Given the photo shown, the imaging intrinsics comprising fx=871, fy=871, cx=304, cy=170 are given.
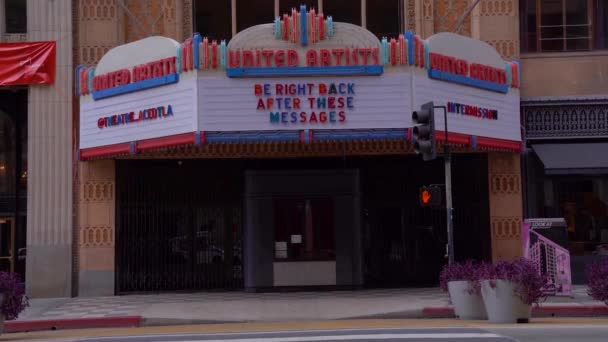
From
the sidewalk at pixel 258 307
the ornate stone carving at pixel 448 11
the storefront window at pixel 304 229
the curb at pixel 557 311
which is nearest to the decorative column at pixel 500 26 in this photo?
the ornate stone carving at pixel 448 11

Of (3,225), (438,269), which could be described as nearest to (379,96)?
(438,269)

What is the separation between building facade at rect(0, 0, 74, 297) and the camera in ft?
75.6

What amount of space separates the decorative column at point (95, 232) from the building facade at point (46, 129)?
0.32 metres

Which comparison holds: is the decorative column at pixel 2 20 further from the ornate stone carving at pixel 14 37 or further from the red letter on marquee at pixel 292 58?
the red letter on marquee at pixel 292 58

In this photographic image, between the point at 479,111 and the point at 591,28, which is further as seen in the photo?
the point at 591,28

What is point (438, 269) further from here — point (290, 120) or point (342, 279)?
point (290, 120)

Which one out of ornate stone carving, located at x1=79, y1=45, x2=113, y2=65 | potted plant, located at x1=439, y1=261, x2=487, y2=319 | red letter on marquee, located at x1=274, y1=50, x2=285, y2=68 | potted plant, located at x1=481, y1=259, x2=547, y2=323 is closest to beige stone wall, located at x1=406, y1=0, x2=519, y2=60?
red letter on marquee, located at x1=274, y1=50, x2=285, y2=68

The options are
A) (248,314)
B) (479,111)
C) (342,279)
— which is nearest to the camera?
(248,314)

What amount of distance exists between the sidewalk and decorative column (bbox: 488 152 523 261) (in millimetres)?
2208

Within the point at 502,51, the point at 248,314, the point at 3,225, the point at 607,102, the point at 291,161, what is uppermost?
the point at 502,51

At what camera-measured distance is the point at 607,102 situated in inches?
928

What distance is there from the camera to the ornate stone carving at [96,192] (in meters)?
23.2

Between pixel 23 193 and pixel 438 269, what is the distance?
38.4ft

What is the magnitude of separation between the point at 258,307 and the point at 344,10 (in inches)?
347
